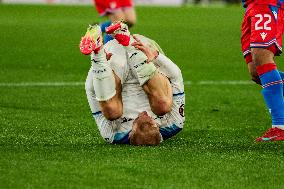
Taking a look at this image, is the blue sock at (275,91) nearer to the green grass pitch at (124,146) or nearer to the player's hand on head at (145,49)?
the green grass pitch at (124,146)

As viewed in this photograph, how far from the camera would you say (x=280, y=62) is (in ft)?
51.3

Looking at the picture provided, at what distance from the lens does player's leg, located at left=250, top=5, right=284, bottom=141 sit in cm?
787

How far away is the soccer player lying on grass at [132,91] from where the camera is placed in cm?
767

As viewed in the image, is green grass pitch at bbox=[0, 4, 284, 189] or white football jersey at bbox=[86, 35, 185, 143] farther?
white football jersey at bbox=[86, 35, 185, 143]

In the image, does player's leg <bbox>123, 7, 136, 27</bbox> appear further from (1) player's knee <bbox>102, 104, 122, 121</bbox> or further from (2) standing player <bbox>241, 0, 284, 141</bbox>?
(1) player's knee <bbox>102, 104, 122, 121</bbox>

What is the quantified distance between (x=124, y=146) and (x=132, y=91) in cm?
50

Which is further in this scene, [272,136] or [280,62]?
[280,62]

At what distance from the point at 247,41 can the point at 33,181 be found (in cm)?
275

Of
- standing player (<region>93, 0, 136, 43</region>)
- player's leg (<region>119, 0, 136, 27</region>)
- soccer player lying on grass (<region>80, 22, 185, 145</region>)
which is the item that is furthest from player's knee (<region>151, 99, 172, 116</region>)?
player's leg (<region>119, 0, 136, 27</region>)

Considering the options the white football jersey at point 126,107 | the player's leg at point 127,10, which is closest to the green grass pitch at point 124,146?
the white football jersey at point 126,107

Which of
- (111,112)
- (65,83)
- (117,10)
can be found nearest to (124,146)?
(111,112)

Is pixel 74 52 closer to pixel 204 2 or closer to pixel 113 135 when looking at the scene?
pixel 113 135

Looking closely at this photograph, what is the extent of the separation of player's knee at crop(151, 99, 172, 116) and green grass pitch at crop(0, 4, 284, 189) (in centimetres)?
28

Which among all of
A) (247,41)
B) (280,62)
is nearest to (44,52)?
(280,62)
